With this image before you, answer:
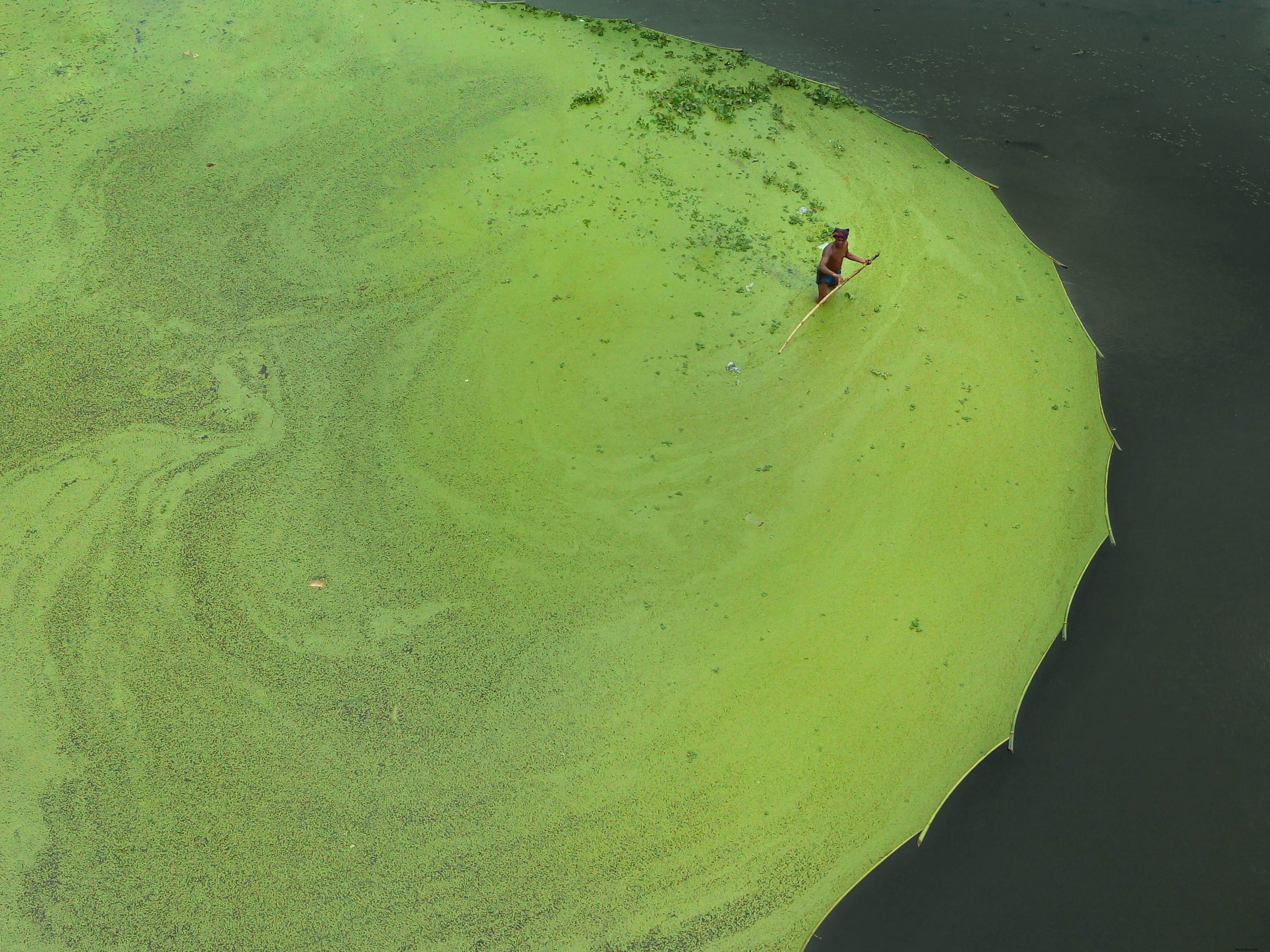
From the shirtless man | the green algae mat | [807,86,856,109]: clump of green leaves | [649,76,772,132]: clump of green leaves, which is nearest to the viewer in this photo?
the green algae mat

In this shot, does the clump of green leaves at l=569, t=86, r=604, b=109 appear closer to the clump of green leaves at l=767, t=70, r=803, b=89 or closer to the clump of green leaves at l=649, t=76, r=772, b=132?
the clump of green leaves at l=649, t=76, r=772, b=132

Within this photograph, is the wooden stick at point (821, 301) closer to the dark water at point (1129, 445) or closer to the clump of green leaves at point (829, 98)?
the dark water at point (1129, 445)

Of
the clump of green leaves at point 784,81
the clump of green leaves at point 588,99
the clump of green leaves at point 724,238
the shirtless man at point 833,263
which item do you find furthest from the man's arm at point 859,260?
the clump of green leaves at point 588,99

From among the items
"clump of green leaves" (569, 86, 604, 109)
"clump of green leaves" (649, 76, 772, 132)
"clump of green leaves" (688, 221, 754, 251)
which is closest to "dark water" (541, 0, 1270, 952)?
"clump of green leaves" (649, 76, 772, 132)

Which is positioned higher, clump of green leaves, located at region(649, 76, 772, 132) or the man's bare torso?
clump of green leaves, located at region(649, 76, 772, 132)

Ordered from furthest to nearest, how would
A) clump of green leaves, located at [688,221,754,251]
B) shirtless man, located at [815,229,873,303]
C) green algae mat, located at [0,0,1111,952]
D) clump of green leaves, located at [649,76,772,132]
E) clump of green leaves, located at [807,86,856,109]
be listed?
clump of green leaves, located at [807,86,856,109] < clump of green leaves, located at [649,76,772,132] < clump of green leaves, located at [688,221,754,251] < shirtless man, located at [815,229,873,303] < green algae mat, located at [0,0,1111,952]

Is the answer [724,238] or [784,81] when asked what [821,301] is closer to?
[724,238]

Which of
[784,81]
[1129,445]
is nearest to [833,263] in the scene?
[1129,445]
